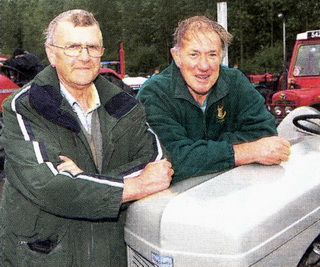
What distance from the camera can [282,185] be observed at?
1821 mm

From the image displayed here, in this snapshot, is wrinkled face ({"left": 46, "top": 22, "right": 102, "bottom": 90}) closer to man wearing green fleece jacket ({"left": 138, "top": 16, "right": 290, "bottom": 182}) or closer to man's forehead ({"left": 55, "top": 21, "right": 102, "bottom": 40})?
man's forehead ({"left": 55, "top": 21, "right": 102, "bottom": 40})

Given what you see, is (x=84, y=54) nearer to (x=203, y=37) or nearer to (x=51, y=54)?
(x=51, y=54)

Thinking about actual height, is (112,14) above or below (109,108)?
below

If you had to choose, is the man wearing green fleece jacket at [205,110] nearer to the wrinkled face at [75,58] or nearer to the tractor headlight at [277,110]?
the wrinkled face at [75,58]

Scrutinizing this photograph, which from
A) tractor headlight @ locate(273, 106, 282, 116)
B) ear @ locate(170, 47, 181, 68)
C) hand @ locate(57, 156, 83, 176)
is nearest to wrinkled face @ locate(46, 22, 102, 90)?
hand @ locate(57, 156, 83, 176)

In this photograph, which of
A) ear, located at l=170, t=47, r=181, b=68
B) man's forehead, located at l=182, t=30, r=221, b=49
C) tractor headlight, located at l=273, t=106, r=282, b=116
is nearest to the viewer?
man's forehead, located at l=182, t=30, r=221, b=49

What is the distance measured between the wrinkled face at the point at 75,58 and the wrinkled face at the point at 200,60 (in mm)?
497

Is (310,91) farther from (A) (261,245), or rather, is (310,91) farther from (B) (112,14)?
(B) (112,14)

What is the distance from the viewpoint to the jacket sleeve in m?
1.74

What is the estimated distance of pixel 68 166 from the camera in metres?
1.81

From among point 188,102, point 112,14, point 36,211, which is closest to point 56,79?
point 36,211

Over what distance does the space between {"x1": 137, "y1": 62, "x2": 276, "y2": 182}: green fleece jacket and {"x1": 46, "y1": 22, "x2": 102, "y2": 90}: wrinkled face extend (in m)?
0.42

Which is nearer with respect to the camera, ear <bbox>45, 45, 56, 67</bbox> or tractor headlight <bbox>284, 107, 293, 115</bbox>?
ear <bbox>45, 45, 56, 67</bbox>

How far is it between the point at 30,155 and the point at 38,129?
11 cm
